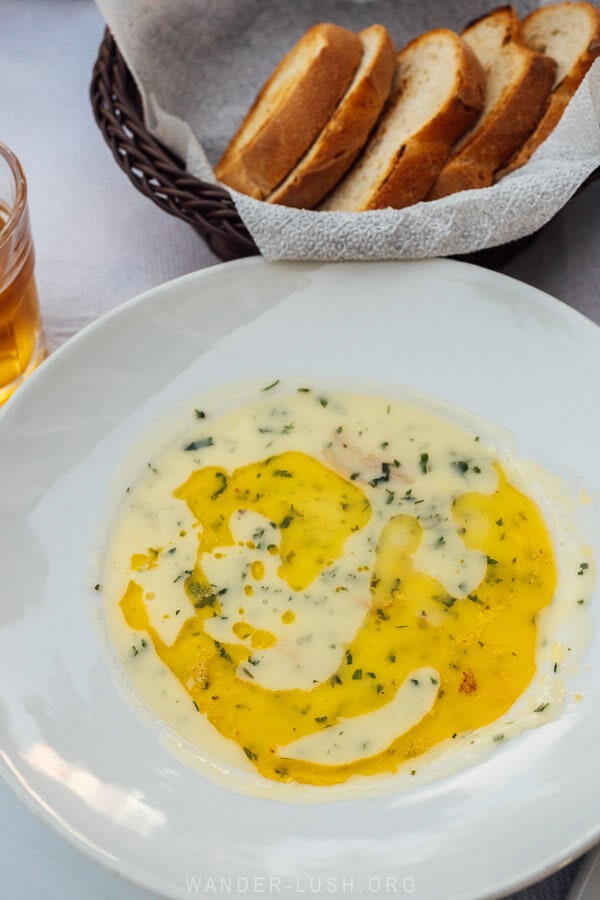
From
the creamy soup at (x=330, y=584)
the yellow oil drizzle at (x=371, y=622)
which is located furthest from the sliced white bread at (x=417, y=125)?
the yellow oil drizzle at (x=371, y=622)

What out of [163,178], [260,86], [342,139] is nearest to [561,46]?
[342,139]

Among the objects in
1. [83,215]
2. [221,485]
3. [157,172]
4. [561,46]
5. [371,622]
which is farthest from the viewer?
[83,215]

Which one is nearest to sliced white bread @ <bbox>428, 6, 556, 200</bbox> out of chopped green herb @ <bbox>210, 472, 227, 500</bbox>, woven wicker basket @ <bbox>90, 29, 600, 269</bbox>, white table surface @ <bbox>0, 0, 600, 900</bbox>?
woven wicker basket @ <bbox>90, 29, 600, 269</bbox>

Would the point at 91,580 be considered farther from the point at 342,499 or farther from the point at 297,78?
the point at 297,78

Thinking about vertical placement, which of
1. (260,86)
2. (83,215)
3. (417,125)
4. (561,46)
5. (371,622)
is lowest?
(371,622)

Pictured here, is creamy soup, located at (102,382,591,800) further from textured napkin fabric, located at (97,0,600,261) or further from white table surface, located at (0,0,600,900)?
white table surface, located at (0,0,600,900)

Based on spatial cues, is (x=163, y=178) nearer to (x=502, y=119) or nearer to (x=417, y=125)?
(x=417, y=125)
